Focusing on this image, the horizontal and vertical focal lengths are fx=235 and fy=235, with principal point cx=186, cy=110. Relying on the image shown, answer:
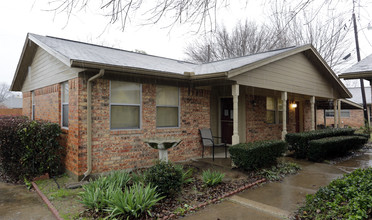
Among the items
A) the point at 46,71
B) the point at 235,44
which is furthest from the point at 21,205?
the point at 235,44

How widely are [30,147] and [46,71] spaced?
2962 millimetres

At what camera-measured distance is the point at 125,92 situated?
635 centimetres

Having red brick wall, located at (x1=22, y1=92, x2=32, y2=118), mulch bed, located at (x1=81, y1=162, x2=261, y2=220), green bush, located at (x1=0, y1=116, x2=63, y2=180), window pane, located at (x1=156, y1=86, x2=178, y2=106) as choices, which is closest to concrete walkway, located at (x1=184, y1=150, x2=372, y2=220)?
mulch bed, located at (x1=81, y1=162, x2=261, y2=220)

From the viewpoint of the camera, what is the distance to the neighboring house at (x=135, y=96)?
18.6 ft

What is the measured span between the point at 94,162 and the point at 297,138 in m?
6.63

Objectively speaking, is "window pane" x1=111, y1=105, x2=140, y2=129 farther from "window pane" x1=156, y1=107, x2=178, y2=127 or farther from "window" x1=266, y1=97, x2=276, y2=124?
"window" x1=266, y1=97, x2=276, y2=124

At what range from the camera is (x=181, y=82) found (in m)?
7.47

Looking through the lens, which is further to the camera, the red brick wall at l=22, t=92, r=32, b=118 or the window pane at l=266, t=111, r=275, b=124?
the window pane at l=266, t=111, r=275, b=124

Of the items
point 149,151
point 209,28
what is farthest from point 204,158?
point 209,28

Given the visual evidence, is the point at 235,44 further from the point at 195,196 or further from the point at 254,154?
the point at 195,196

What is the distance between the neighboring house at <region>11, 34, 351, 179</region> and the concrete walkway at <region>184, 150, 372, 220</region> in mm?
1878

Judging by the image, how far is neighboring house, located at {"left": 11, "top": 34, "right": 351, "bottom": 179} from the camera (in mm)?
5660

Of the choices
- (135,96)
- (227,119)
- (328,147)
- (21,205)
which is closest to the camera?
(21,205)

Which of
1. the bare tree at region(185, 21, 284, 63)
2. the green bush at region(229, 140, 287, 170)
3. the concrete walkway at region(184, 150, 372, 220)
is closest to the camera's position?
the concrete walkway at region(184, 150, 372, 220)
